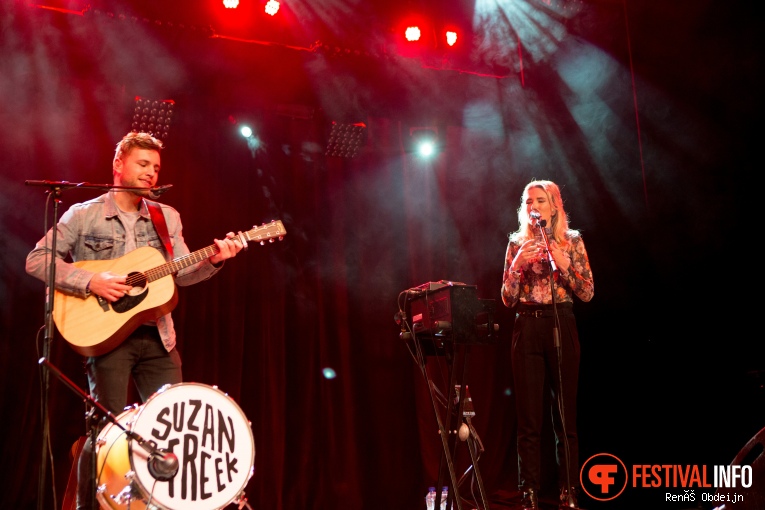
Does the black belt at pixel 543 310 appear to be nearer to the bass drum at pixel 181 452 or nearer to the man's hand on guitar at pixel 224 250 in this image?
the man's hand on guitar at pixel 224 250

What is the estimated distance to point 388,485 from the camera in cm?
602

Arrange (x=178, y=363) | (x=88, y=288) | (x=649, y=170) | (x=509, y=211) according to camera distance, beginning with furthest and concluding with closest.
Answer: (x=509, y=211) → (x=649, y=170) → (x=178, y=363) → (x=88, y=288)

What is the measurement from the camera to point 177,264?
370 centimetres

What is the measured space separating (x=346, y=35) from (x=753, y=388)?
4904 millimetres

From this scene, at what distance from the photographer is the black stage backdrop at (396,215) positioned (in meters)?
5.43

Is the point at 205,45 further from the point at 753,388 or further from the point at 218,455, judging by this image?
the point at 753,388

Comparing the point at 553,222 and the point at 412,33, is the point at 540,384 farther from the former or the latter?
the point at 412,33

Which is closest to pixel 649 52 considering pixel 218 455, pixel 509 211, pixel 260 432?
pixel 509 211

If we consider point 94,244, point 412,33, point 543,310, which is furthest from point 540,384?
point 412,33

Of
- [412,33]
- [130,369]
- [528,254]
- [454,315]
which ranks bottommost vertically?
[130,369]

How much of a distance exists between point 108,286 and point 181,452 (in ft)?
3.25

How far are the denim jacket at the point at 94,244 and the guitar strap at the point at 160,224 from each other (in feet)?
0.11

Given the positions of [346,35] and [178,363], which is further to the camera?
[346,35]

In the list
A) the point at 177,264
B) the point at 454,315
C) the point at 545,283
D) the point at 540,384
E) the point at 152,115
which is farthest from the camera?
the point at 152,115
